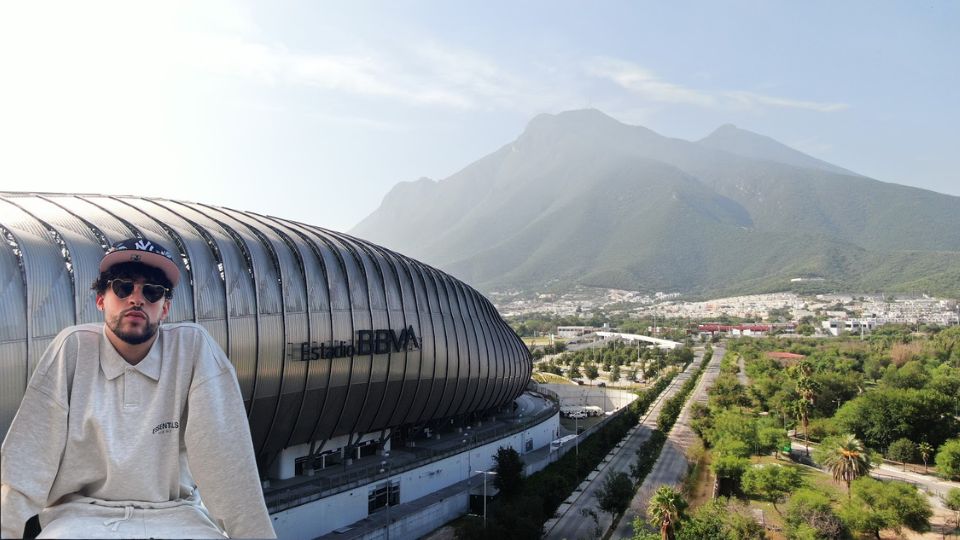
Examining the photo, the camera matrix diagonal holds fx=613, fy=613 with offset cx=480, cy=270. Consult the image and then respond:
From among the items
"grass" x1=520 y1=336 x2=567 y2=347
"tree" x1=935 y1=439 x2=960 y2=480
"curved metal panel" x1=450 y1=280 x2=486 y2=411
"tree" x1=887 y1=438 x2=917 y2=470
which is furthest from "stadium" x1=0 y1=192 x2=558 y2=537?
"grass" x1=520 y1=336 x2=567 y2=347

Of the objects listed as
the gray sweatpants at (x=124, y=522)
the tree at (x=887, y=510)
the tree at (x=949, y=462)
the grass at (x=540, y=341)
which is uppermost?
the gray sweatpants at (x=124, y=522)

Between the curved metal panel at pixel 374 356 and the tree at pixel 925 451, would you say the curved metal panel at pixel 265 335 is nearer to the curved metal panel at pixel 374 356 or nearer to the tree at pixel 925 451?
the curved metal panel at pixel 374 356

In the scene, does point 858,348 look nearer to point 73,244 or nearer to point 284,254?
point 284,254

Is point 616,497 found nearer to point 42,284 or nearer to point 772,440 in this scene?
point 772,440

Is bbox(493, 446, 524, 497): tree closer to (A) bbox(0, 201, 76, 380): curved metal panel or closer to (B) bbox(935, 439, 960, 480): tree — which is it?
(A) bbox(0, 201, 76, 380): curved metal panel

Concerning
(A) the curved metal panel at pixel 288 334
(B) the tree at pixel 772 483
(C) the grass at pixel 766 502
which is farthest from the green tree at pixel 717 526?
(A) the curved metal panel at pixel 288 334
